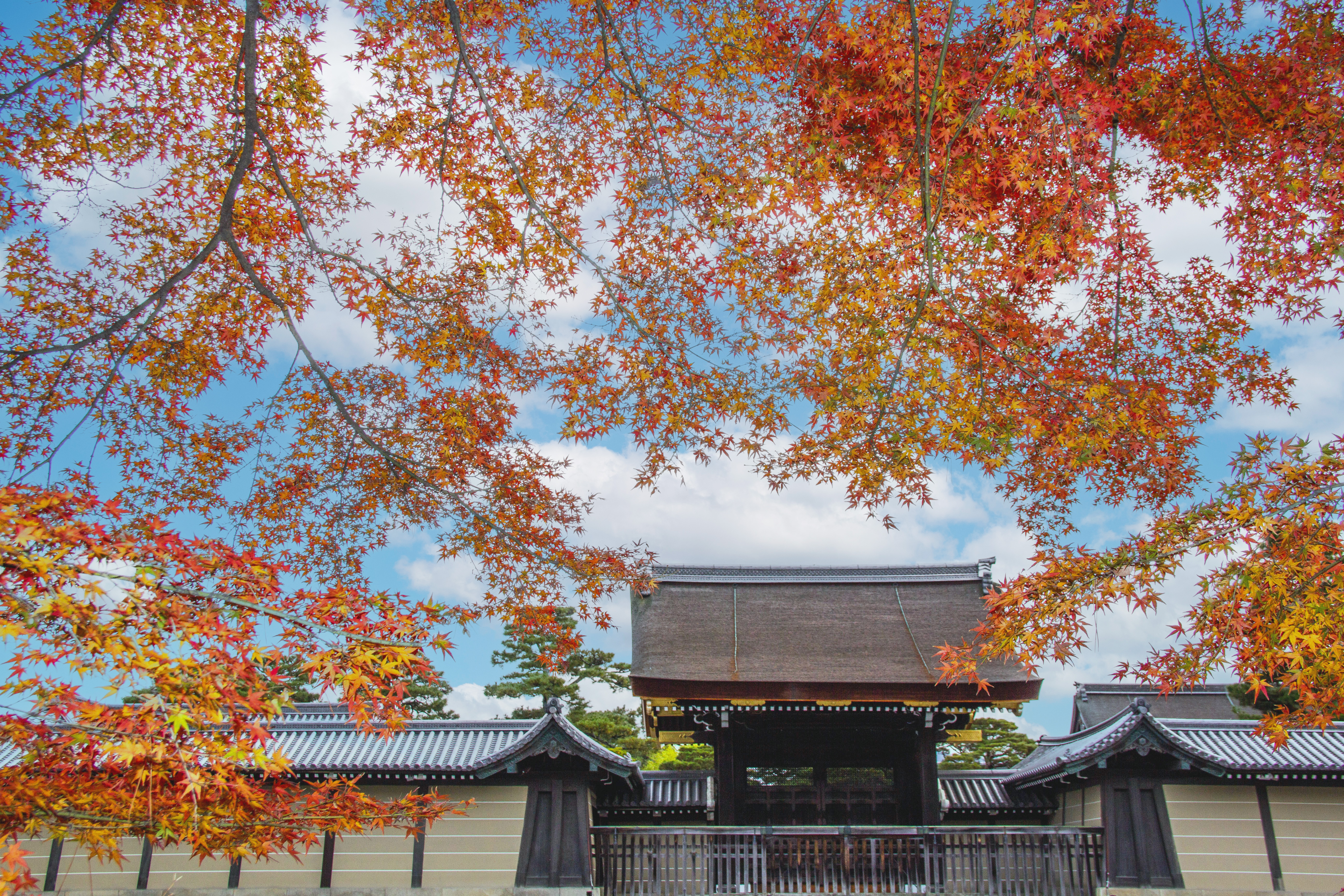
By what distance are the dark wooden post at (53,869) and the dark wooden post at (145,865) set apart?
0.92 meters

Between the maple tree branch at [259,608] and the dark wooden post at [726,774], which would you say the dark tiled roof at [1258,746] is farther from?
the maple tree branch at [259,608]

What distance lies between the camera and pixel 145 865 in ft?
32.8

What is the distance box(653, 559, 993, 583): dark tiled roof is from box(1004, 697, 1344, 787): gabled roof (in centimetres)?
325

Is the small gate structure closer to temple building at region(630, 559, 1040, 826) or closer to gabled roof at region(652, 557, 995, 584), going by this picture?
temple building at region(630, 559, 1040, 826)

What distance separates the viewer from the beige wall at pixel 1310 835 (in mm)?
9828

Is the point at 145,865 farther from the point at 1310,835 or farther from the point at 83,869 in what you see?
the point at 1310,835

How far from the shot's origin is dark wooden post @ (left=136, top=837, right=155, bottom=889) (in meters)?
9.85

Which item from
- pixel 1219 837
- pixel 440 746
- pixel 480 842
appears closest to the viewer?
pixel 1219 837

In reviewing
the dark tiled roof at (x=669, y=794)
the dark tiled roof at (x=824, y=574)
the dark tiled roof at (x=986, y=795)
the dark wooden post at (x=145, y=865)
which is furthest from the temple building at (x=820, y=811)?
the dark tiled roof at (x=824, y=574)

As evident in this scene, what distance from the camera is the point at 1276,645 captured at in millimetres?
4207

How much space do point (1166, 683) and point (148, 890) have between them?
11.8 m

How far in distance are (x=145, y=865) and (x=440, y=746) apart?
387 centimetres

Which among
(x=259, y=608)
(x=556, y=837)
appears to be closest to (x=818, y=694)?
(x=556, y=837)

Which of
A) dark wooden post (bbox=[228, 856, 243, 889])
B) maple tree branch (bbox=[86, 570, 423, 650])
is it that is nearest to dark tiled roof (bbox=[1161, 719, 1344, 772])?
maple tree branch (bbox=[86, 570, 423, 650])
